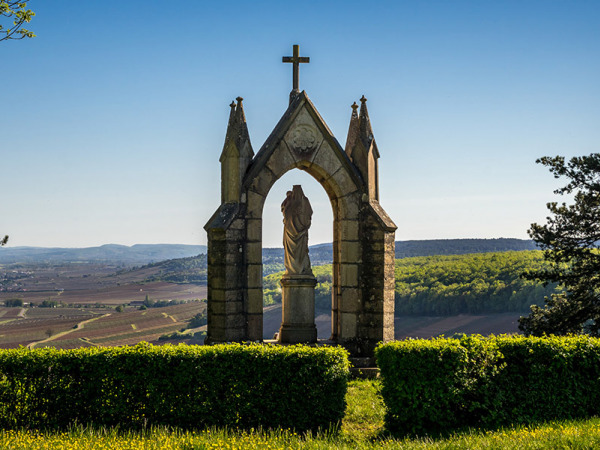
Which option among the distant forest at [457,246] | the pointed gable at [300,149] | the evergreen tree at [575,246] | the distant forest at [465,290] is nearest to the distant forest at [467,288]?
the distant forest at [465,290]

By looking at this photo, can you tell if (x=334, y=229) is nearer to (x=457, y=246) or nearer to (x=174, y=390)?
(x=174, y=390)

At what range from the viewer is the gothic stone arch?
12.4 m

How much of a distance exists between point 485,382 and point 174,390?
483cm

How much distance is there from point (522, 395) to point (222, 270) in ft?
20.1

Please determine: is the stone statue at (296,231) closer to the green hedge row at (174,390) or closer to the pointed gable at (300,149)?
the pointed gable at (300,149)

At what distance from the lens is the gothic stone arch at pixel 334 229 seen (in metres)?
12.4

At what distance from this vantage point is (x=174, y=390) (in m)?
9.22

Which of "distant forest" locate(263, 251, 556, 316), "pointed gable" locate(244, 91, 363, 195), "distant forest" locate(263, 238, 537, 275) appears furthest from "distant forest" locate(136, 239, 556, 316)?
"distant forest" locate(263, 238, 537, 275)

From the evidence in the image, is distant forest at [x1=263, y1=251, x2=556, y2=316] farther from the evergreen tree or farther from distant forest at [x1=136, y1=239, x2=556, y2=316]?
the evergreen tree

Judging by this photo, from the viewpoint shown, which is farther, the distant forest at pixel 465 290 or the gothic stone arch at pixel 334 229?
the distant forest at pixel 465 290

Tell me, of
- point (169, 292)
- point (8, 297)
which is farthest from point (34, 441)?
point (8, 297)

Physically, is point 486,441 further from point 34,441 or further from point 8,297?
point 8,297

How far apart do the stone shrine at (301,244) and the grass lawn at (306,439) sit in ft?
12.2

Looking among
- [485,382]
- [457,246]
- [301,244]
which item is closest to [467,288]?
[301,244]
